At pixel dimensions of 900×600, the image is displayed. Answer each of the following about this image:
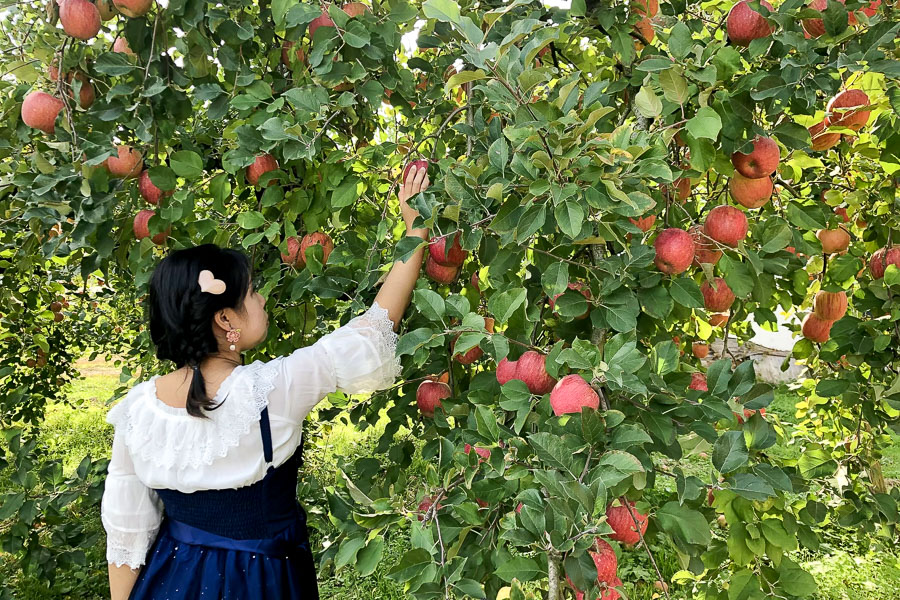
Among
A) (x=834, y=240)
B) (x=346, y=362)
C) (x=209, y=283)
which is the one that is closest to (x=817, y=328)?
(x=834, y=240)

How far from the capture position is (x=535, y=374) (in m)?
1.13

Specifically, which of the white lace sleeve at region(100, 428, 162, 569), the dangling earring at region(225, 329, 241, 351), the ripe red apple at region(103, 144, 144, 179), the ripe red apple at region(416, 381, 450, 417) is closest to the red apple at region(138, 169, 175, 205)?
the ripe red apple at region(103, 144, 144, 179)

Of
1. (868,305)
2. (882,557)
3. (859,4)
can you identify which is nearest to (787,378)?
(882,557)

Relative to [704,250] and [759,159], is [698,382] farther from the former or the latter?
[759,159]

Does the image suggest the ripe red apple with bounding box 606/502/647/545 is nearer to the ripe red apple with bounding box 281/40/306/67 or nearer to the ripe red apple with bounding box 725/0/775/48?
the ripe red apple with bounding box 725/0/775/48

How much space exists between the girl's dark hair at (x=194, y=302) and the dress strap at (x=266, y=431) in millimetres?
92

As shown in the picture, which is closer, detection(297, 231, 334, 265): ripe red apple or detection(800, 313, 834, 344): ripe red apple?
detection(297, 231, 334, 265): ripe red apple

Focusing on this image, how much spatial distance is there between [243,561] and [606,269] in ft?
3.34

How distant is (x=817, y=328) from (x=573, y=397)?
4.27ft

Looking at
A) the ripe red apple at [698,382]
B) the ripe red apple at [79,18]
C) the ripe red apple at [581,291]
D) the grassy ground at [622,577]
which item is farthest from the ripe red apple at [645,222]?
the grassy ground at [622,577]

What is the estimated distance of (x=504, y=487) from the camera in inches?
40.3

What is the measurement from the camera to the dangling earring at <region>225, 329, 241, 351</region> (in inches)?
57.7

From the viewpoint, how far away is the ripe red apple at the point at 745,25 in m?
1.25

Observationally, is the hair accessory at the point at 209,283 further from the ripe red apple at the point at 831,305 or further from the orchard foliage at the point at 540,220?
the ripe red apple at the point at 831,305
